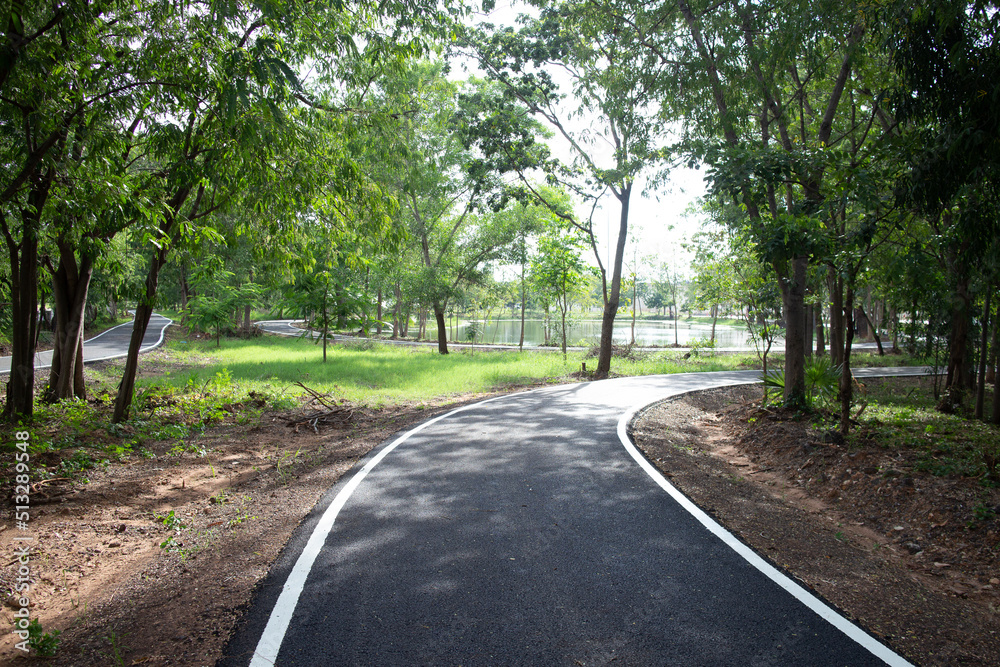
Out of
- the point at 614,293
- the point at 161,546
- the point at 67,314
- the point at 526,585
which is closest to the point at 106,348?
the point at 67,314

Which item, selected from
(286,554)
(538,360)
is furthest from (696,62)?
(538,360)

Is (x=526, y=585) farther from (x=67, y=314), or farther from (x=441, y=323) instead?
→ (x=441, y=323)

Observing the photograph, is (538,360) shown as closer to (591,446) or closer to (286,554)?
(591,446)

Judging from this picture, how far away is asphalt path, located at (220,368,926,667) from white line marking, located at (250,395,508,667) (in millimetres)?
13

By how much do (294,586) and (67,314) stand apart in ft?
31.2

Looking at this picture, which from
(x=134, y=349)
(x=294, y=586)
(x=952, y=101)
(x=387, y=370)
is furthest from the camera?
(x=387, y=370)

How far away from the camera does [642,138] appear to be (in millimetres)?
13133

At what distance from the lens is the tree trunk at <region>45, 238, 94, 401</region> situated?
32.7ft

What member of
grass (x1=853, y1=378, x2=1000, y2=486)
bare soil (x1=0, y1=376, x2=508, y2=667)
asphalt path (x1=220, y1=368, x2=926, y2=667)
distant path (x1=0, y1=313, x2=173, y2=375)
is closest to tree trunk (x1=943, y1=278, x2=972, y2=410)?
grass (x1=853, y1=378, x2=1000, y2=486)

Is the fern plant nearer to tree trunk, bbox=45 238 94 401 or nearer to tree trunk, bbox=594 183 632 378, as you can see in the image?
tree trunk, bbox=594 183 632 378

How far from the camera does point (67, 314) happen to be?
1026cm

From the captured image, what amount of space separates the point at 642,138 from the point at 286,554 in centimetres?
1200

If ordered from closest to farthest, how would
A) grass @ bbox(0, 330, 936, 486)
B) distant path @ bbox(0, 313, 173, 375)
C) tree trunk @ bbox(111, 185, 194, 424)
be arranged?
grass @ bbox(0, 330, 936, 486) < tree trunk @ bbox(111, 185, 194, 424) < distant path @ bbox(0, 313, 173, 375)

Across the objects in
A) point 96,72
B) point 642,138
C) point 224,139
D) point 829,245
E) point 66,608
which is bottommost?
point 66,608
